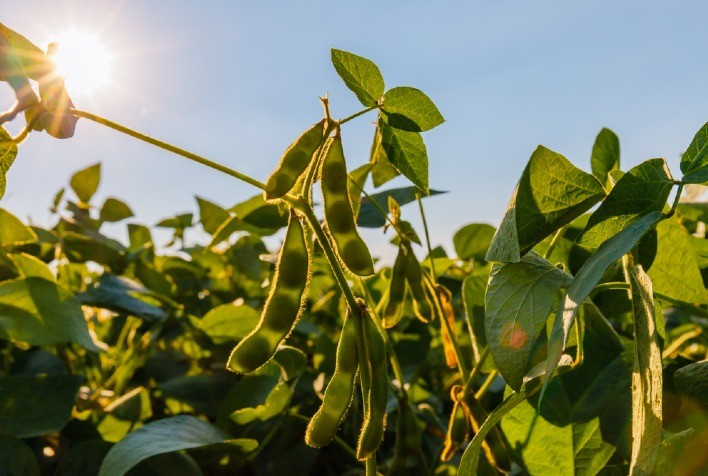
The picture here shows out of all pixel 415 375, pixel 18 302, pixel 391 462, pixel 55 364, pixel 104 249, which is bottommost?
pixel 391 462

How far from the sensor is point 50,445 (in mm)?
1653

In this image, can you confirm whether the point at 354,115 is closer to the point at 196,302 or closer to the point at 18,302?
the point at 18,302

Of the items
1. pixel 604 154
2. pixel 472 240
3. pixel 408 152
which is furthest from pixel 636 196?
pixel 472 240

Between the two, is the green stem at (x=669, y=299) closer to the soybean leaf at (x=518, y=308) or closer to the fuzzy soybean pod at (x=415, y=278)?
the soybean leaf at (x=518, y=308)

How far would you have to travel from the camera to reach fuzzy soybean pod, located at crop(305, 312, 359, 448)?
0.82m

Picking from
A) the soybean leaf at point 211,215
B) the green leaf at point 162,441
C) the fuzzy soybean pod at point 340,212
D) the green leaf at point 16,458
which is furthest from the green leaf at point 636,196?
the soybean leaf at point 211,215

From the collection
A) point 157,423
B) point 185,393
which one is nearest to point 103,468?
point 157,423

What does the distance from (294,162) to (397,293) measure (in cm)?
49

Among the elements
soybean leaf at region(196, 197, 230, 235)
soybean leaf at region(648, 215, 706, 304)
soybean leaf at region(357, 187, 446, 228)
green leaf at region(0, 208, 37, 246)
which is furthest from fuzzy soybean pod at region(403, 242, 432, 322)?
soybean leaf at region(196, 197, 230, 235)

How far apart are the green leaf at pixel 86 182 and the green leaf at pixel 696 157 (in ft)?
7.47

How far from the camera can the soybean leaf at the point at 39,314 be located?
4.49 feet

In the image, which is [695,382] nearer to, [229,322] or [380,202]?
[380,202]

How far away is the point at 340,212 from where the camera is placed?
87 cm

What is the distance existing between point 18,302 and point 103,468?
1.66 feet
